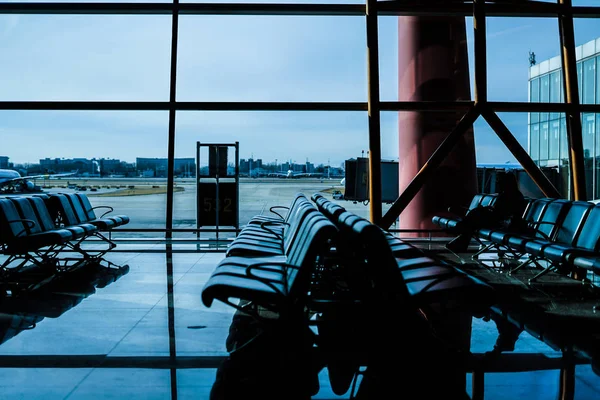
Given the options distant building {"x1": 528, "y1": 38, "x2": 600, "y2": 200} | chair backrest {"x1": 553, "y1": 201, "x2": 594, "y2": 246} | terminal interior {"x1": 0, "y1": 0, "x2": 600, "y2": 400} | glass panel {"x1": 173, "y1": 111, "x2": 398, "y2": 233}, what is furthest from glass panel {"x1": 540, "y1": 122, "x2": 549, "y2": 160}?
chair backrest {"x1": 553, "y1": 201, "x2": 594, "y2": 246}

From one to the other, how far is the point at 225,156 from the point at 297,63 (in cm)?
171

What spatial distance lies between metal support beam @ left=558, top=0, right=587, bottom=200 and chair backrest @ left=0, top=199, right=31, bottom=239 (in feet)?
21.6

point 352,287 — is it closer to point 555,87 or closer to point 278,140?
point 278,140

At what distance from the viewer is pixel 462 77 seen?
9.05 m

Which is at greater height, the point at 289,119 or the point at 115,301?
the point at 289,119

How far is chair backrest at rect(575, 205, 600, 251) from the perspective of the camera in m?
4.88

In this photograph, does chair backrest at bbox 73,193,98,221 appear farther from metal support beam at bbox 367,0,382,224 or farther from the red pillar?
the red pillar

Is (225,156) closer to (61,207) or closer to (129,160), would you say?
(129,160)

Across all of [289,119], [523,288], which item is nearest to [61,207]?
[289,119]

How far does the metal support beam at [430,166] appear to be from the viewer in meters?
7.55

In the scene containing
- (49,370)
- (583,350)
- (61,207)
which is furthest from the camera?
(61,207)

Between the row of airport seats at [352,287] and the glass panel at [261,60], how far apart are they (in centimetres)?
374

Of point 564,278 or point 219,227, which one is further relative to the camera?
point 219,227

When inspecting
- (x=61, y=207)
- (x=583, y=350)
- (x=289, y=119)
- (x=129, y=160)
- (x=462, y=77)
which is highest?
(x=462, y=77)
